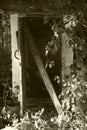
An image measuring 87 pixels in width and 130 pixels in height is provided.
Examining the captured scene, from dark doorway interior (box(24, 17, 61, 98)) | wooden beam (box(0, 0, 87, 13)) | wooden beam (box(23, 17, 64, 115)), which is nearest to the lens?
wooden beam (box(0, 0, 87, 13))

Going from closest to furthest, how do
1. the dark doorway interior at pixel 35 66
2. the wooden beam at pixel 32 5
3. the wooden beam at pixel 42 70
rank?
the wooden beam at pixel 32 5
the wooden beam at pixel 42 70
the dark doorway interior at pixel 35 66

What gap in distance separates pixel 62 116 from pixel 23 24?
1.93m

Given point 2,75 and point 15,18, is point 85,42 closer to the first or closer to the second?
point 15,18

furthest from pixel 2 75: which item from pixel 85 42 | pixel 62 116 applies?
pixel 85 42

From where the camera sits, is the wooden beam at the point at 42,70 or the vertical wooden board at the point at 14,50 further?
the vertical wooden board at the point at 14,50

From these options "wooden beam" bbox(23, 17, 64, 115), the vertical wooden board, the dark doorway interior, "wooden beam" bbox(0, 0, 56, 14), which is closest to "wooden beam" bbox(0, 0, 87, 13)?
"wooden beam" bbox(0, 0, 56, 14)

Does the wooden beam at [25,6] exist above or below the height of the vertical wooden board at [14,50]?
above

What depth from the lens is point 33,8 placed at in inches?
213

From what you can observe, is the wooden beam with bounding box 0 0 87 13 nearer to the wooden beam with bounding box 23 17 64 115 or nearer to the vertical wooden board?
the wooden beam with bounding box 23 17 64 115

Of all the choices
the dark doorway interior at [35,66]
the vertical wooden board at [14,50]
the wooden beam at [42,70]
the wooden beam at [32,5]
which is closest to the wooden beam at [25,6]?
the wooden beam at [32,5]

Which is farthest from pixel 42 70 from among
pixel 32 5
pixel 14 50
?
pixel 14 50

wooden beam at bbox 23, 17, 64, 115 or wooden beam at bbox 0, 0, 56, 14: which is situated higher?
wooden beam at bbox 0, 0, 56, 14

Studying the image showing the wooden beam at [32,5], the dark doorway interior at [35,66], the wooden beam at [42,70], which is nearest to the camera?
the wooden beam at [32,5]

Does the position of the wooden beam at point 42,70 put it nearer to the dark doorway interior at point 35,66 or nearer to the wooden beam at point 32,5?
the wooden beam at point 32,5
